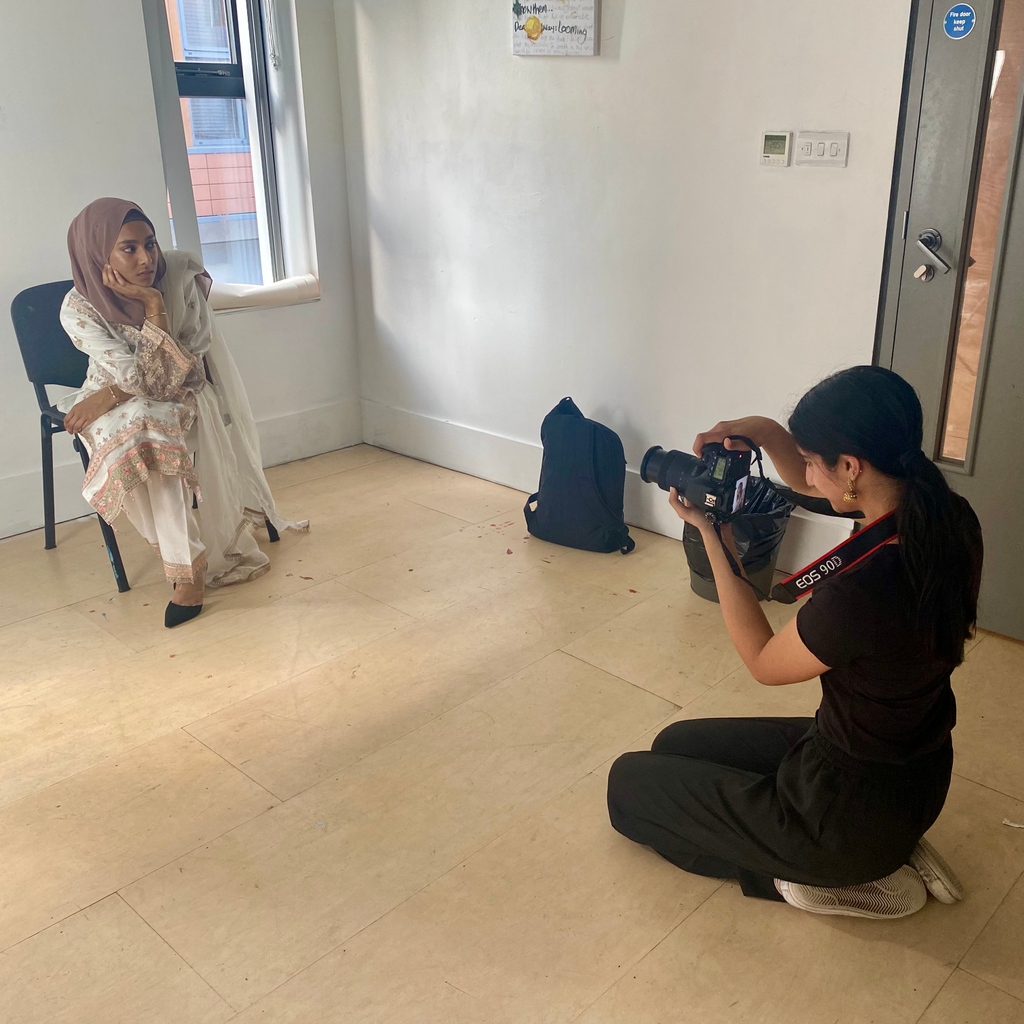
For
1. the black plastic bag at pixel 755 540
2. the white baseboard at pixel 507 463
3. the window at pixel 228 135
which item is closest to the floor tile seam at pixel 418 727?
Answer: the black plastic bag at pixel 755 540

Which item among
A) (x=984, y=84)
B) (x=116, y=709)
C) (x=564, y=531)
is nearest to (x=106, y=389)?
(x=116, y=709)

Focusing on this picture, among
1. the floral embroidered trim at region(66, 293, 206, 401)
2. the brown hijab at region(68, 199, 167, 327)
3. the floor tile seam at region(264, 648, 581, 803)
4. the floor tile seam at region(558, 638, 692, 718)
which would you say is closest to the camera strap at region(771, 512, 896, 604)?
the floor tile seam at region(558, 638, 692, 718)

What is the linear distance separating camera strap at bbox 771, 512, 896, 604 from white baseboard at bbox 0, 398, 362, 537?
2889 millimetres

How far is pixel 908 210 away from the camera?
8.51 feet

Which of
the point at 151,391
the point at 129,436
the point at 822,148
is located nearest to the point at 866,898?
the point at 822,148

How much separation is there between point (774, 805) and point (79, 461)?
2.87m

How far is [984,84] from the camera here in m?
2.37

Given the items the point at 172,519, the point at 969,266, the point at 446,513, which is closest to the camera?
the point at 969,266

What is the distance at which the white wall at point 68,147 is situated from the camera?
3.19m

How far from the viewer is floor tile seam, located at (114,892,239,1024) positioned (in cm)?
161

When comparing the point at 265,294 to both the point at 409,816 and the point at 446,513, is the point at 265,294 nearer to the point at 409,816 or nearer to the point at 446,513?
the point at 446,513

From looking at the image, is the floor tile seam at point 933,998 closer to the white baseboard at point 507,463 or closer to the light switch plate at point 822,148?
the white baseboard at point 507,463

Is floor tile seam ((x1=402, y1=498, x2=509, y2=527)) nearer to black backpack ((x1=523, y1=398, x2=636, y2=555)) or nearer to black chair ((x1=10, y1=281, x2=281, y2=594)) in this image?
black backpack ((x1=523, y1=398, x2=636, y2=555))

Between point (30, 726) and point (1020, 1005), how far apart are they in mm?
2186
